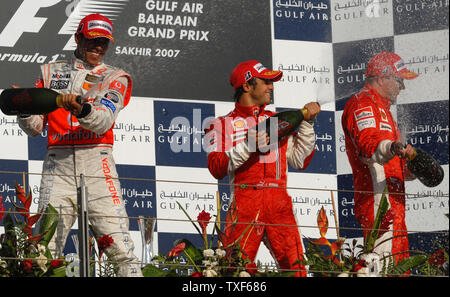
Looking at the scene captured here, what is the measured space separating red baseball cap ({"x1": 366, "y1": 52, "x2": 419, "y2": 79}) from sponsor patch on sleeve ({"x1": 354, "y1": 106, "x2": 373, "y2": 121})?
28cm

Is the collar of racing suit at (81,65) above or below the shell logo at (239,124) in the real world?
above

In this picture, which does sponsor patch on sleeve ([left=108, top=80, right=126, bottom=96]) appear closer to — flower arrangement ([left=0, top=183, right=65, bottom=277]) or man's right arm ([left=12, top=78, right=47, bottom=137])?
man's right arm ([left=12, top=78, right=47, bottom=137])

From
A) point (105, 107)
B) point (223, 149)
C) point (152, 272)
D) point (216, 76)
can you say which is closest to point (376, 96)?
point (223, 149)

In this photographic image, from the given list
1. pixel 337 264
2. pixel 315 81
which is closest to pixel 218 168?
pixel 337 264

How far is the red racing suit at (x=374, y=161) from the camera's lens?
243 inches

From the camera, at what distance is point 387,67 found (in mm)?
6566

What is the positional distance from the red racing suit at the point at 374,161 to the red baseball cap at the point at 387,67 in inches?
5.9

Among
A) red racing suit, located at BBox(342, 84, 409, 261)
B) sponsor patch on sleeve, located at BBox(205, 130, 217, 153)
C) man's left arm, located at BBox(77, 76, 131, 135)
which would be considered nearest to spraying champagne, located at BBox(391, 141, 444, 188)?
red racing suit, located at BBox(342, 84, 409, 261)

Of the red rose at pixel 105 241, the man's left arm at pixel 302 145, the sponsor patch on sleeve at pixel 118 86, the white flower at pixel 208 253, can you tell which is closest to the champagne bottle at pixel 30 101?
the sponsor patch on sleeve at pixel 118 86

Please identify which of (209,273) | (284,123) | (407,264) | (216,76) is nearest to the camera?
(209,273)

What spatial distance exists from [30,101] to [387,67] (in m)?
2.04

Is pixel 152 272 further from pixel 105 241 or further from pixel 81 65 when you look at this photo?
pixel 81 65

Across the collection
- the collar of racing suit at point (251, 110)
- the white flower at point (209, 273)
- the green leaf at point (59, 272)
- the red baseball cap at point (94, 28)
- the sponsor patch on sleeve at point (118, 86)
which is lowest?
the white flower at point (209, 273)

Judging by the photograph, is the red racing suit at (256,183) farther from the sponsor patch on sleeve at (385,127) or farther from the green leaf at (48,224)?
the green leaf at (48,224)
